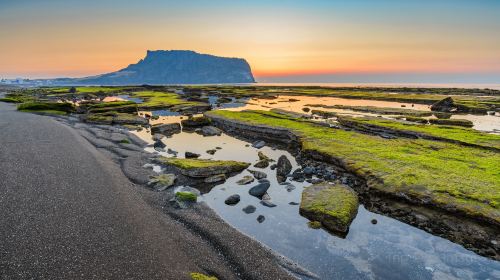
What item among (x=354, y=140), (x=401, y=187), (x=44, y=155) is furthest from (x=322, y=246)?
(x=44, y=155)

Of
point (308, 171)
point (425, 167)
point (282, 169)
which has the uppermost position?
point (425, 167)

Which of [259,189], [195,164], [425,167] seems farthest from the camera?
[195,164]

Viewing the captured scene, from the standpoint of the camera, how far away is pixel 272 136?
147 feet

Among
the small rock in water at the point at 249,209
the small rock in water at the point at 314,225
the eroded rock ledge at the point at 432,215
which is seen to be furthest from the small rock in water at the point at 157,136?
the small rock in water at the point at 314,225

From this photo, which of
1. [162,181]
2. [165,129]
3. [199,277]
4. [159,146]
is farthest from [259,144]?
[199,277]

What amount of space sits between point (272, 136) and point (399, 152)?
18.8 metres

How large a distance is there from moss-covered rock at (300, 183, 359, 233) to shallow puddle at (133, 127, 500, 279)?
578mm

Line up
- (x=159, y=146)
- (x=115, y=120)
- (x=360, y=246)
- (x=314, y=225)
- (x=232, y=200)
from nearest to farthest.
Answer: (x=360, y=246) < (x=314, y=225) < (x=232, y=200) < (x=159, y=146) < (x=115, y=120)

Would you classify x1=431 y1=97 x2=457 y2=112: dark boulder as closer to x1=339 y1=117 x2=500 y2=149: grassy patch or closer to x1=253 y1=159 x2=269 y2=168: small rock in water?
x1=339 y1=117 x2=500 y2=149: grassy patch

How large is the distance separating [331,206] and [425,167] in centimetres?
1081

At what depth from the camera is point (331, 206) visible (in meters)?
19.3

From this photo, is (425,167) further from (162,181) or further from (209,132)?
(209,132)

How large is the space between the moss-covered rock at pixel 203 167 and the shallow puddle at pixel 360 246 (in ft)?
12.3

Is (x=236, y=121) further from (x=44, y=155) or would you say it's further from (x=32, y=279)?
(x=32, y=279)
